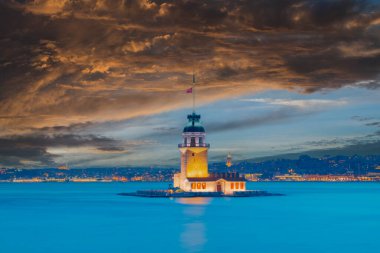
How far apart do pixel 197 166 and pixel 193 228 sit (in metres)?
40.2

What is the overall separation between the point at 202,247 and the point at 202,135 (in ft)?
172

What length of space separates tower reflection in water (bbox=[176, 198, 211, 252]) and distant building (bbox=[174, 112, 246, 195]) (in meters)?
10.2

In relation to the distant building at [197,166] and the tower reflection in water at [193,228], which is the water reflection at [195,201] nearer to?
the tower reflection in water at [193,228]

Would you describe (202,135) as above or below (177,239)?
above

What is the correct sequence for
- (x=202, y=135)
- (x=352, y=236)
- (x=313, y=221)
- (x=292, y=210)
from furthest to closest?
(x=202, y=135) < (x=292, y=210) < (x=313, y=221) < (x=352, y=236)

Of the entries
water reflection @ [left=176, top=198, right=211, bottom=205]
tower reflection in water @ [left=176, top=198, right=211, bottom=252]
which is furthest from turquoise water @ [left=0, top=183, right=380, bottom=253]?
water reflection @ [left=176, top=198, right=211, bottom=205]

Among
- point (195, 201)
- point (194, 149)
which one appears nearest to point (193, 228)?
point (195, 201)

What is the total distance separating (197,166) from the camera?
98938mm

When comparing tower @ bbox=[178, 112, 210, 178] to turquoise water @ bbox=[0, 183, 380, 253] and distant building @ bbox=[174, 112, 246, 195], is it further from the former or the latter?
turquoise water @ bbox=[0, 183, 380, 253]

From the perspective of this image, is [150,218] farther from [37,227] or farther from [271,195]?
[271,195]

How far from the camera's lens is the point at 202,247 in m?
47.1

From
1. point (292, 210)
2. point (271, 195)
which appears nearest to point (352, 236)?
point (292, 210)

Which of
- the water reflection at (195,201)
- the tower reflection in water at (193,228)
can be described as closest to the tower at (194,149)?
the water reflection at (195,201)

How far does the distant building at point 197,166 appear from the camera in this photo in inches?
3883
